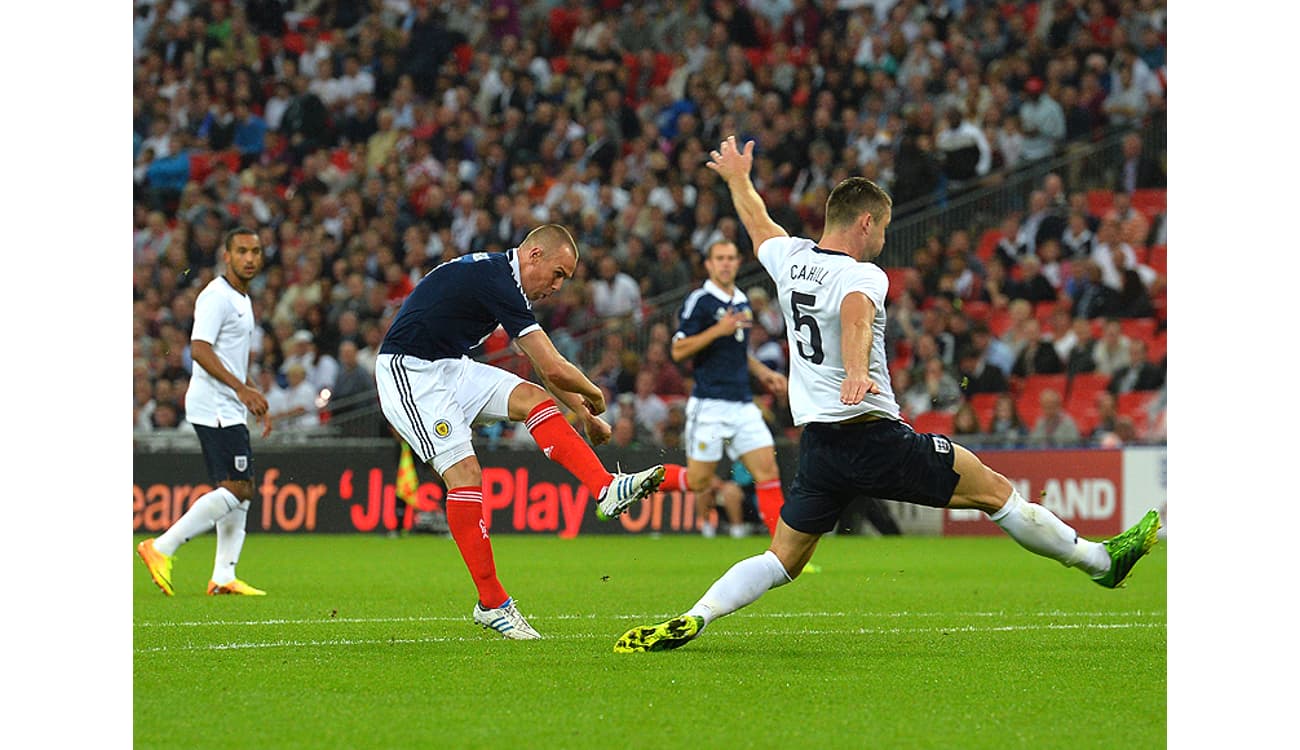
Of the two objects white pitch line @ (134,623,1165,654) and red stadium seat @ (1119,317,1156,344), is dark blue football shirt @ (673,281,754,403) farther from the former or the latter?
red stadium seat @ (1119,317,1156,344)

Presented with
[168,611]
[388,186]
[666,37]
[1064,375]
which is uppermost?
[666,37]

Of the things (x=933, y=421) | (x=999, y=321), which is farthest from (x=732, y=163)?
(x=999, y=321)

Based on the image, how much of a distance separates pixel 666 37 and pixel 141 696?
20.8 m


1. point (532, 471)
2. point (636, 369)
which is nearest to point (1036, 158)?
point (636, 369)

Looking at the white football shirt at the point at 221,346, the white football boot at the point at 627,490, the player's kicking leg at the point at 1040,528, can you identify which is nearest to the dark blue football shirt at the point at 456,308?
the white football boot at the point at 627,490

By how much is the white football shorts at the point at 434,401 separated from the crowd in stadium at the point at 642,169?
405 inches

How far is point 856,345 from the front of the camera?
6773 mm

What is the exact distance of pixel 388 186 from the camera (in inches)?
953

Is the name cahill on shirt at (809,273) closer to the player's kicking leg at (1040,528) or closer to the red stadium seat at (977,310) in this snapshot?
the player's kicking leg at (1040,528)

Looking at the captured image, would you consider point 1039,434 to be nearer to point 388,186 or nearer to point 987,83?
point 987,83

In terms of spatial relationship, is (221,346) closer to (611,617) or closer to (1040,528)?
(611,617)

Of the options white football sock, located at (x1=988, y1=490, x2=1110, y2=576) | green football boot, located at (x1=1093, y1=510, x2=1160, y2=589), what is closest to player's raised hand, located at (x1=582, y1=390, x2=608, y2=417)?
white football sock, located at (x1=988, y1=490, x2=1110, y2=576)

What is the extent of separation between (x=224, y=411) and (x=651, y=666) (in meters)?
5.00

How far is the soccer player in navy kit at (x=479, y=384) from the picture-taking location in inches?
315
